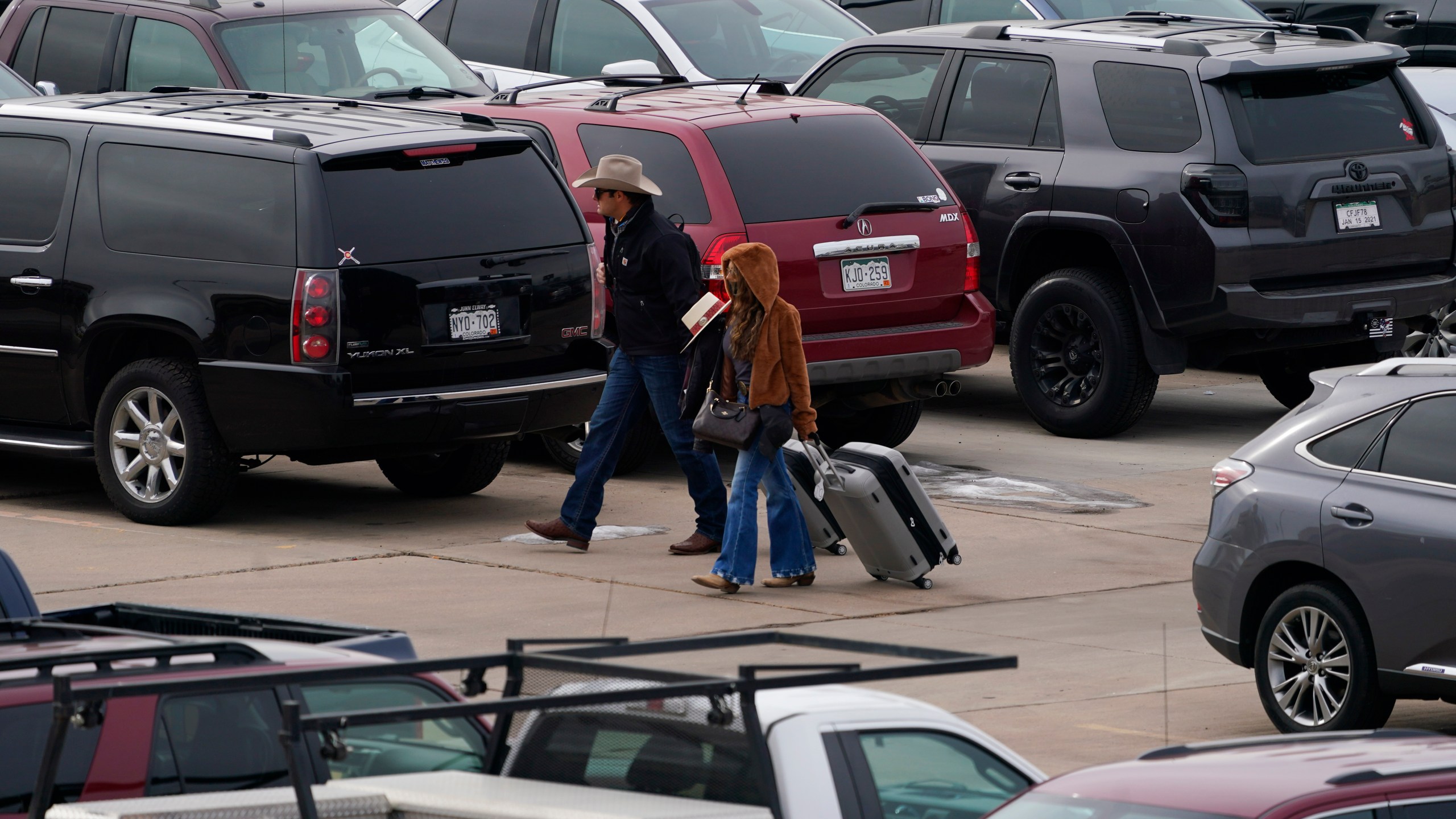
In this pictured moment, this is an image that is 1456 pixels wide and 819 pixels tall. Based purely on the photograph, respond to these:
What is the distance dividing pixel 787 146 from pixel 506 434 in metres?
2.42

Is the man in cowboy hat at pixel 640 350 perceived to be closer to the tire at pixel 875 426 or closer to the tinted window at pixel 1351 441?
the tire at pixel 875 426

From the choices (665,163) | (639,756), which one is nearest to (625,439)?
(665,163)

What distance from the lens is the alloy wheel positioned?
13562mm

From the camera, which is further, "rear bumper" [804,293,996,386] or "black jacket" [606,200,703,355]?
"rear bumper" [804,293,996,386]

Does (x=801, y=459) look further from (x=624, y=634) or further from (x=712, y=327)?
(x=624, y=634)

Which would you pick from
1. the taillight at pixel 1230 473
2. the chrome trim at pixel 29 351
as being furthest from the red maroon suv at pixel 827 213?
the taillight at pixel 1230 473

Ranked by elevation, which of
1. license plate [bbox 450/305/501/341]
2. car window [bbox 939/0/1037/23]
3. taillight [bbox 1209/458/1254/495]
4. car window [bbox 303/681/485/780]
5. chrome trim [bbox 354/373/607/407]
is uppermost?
car window [bbox 939/0/1037/23]

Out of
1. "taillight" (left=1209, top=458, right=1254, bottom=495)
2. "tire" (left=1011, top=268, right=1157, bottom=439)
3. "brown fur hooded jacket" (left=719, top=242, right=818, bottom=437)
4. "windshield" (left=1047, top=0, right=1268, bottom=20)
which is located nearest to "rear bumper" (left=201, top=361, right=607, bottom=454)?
"brown fur hooded jacket" (left=719, top=242, right=818, bottom=437)

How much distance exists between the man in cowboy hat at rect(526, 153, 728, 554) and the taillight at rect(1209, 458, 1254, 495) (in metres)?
2.86

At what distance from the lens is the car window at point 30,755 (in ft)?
14.6

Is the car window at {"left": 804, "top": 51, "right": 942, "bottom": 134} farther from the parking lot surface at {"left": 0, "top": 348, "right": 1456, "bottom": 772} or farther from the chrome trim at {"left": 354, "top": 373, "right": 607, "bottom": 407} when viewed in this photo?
the chrome trim at {"left": 354, "top": 373, "right": 607, "bottom": 407}

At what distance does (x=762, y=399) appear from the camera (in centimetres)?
979

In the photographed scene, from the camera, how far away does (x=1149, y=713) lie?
804cm

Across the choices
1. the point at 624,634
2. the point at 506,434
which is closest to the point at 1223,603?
the point at 624,634
